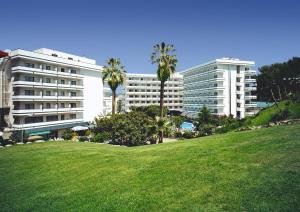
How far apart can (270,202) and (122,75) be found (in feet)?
156

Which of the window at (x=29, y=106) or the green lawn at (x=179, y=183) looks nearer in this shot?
the green lawn at (x=179, y=183)

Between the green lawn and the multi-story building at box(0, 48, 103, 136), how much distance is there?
34.9 metres

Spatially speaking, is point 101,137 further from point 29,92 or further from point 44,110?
point 29,92

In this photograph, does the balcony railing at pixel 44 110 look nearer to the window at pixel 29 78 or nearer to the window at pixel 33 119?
the window at pixel 33 119

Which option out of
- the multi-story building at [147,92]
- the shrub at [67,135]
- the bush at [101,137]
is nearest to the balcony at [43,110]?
the shrub at [67,135]

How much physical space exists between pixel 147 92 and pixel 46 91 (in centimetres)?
7011

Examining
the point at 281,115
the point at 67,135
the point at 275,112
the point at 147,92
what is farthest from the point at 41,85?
the point at 147,92

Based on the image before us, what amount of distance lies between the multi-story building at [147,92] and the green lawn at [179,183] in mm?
101368

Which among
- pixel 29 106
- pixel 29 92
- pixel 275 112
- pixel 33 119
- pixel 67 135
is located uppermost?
pixel 29 92

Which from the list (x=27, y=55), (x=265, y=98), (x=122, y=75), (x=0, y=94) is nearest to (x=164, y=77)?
(x=122, y=75)

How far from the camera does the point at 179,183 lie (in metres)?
10.6

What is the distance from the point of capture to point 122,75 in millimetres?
53156

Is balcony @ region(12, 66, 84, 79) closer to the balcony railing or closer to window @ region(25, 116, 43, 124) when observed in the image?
the balcony railing

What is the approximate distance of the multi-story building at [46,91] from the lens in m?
46.8
